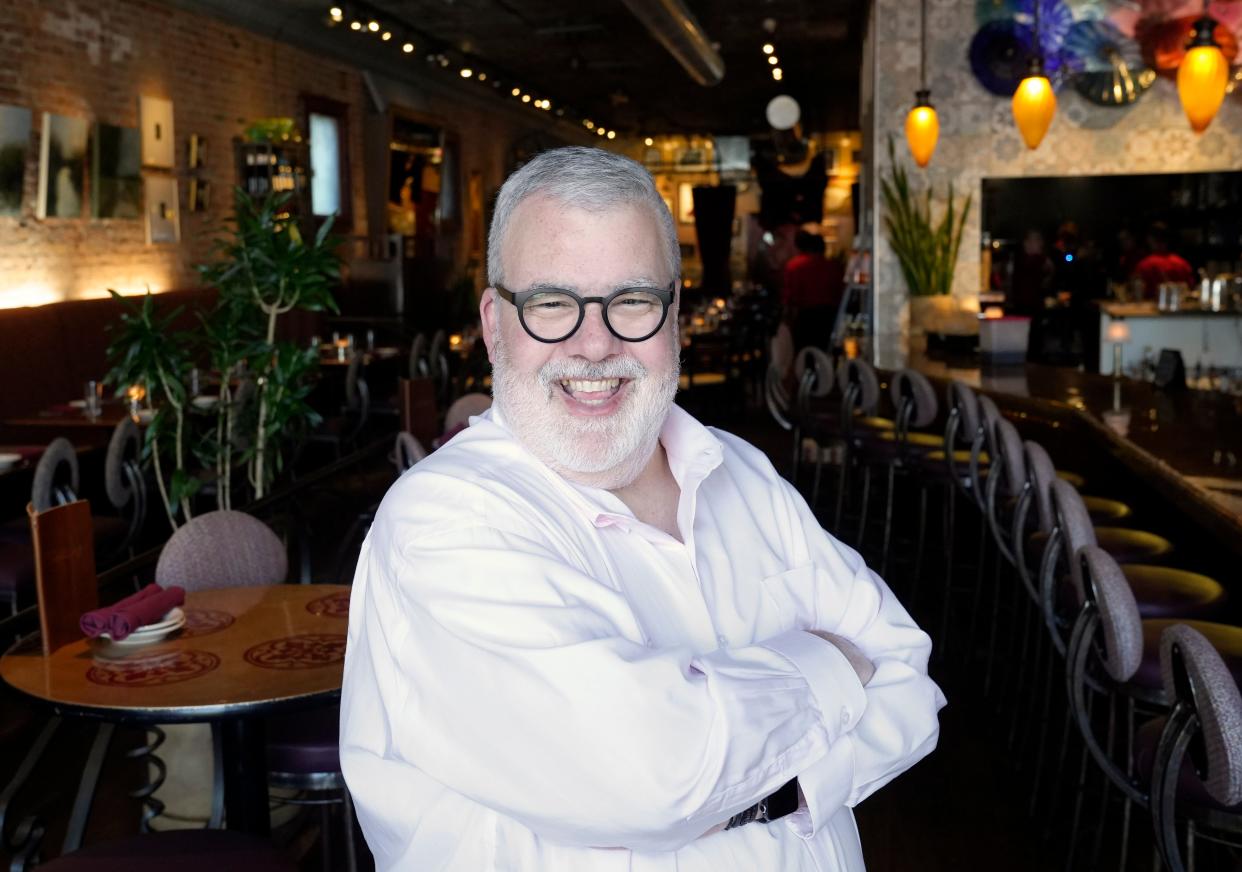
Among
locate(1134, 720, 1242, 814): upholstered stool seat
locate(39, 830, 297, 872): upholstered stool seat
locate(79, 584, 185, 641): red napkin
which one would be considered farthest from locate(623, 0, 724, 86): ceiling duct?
locate(39, 830, 297, 872): upholstered stool seat

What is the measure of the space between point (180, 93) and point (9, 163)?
7.45 ft

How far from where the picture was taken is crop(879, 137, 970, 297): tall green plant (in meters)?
8.13

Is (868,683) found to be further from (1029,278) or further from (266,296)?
(1029,278)

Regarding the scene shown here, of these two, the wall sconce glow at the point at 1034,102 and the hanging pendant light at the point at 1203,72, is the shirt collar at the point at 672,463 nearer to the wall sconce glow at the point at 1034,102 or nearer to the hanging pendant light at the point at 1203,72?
the hanging pendant light at the point at 1203,72

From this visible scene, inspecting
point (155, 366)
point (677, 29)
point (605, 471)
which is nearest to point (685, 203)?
point (677, 29)

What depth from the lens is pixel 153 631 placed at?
8.55 ft

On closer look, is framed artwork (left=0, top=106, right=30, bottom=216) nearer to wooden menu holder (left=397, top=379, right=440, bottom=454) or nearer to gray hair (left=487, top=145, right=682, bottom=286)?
wooden menu holder (left=397, top=379, right=440, bottom=454)

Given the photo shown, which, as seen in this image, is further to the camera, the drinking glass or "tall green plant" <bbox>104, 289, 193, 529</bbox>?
the drinking glass

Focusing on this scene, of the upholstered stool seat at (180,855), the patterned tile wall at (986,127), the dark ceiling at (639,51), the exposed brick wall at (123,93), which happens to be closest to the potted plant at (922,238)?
the patterned tile wall at (986,127)

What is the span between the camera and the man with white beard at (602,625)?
1.14m

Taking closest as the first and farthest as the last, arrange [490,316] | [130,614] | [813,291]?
[490,316]
[130,614]
[813,291]

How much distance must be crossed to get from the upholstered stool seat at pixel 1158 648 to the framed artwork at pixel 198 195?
8591 mm

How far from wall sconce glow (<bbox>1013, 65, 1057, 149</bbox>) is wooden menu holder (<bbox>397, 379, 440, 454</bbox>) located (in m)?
3.71

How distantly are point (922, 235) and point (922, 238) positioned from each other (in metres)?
0.02
